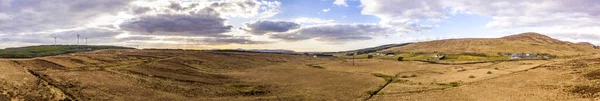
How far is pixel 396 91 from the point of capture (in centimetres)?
6606

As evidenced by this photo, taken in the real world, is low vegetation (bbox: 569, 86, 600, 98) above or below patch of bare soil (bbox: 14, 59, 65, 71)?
below

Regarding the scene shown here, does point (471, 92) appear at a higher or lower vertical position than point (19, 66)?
lower

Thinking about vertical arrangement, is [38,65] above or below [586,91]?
above

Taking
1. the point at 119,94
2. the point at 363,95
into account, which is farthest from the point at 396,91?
the point at 119,94

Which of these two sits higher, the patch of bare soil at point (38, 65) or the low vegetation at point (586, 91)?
the patch of bare soil at point (38, 65)

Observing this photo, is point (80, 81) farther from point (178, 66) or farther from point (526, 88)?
point (526, 88)

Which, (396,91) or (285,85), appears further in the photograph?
(285,85)

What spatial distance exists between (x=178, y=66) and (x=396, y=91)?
60.0 meters

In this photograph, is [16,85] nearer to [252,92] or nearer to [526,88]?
[252,92]

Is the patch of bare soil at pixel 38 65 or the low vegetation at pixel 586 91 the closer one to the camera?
the low vegetation at pixel 586 91

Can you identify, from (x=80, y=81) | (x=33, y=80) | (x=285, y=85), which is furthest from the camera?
(x=285, y=85)

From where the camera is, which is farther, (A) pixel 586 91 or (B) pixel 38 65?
(B) pixel 38 65

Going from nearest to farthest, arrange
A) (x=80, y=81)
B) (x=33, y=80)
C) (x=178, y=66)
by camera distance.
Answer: (x=33, y=80)
(x=80, y=81)
(x=178, y=66)

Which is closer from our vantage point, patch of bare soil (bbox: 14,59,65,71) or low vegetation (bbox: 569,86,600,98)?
low vegetation (bbox: 569,86,600,98)
